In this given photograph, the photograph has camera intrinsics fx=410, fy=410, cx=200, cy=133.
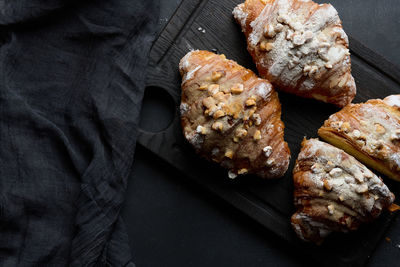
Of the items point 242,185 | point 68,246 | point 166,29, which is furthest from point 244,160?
point 68,246

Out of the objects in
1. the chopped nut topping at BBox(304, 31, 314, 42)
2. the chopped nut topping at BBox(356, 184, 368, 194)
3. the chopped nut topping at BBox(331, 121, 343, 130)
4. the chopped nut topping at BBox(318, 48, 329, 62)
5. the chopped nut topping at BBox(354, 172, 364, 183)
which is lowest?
the chopped nut topping at BBox(356, 184, 368, 194)

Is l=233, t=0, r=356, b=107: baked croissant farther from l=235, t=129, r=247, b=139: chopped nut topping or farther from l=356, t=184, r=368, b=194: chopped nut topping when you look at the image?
l=356, t=184, r=368, b=194: chopped nut topping

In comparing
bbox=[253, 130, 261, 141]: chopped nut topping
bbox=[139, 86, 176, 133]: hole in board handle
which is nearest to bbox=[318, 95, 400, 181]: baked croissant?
bbox=[253, 130, 261, 141]: chopped nut topping

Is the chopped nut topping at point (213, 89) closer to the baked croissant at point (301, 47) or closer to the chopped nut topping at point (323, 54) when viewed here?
the baked croissant at point (301, 47)

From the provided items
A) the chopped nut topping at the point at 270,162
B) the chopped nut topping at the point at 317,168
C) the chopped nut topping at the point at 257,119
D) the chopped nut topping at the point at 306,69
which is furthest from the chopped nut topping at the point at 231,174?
the chopped nut topping at the point at 306,69

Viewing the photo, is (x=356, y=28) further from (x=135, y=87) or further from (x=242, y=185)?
(x=135, y=87)

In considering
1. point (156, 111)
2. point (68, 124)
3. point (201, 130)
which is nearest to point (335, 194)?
point (201, 130)
